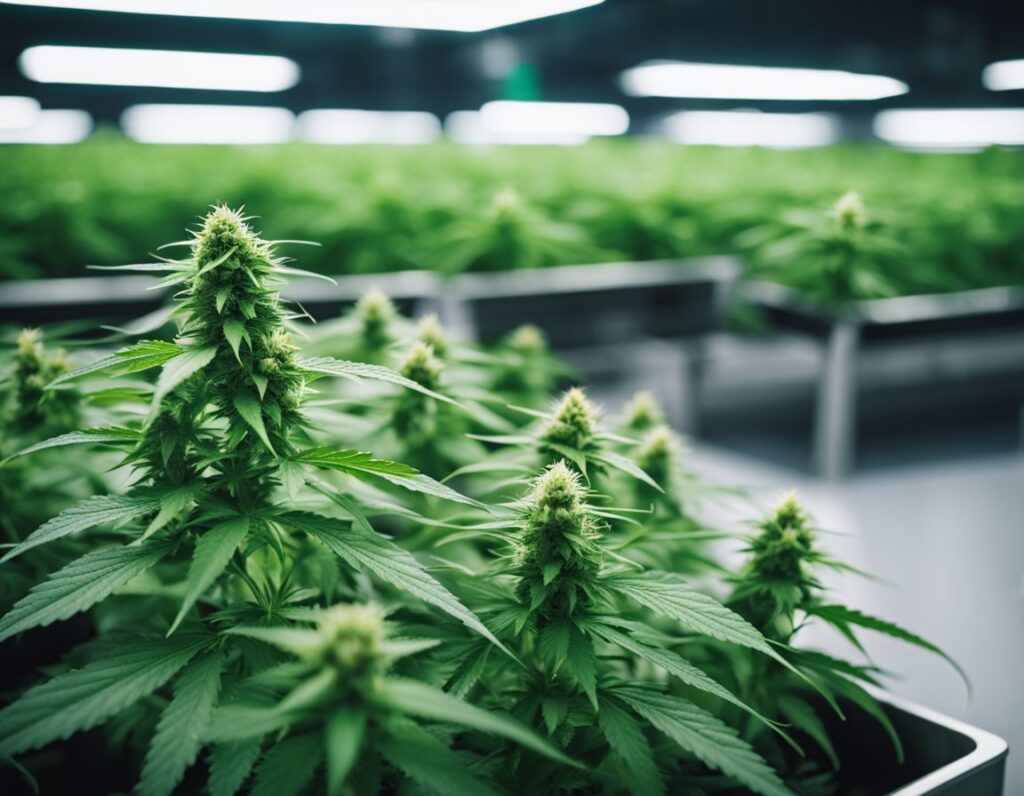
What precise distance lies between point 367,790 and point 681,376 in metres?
2.14

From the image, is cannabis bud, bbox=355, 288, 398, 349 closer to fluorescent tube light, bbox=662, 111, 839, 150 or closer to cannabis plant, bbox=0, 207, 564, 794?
cannabis plant, bbox=0, 207, 564, 794

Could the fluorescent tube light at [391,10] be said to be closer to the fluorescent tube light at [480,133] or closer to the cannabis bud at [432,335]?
the cannabis bud at [432,335]

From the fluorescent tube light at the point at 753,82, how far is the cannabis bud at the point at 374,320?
3.55 metres

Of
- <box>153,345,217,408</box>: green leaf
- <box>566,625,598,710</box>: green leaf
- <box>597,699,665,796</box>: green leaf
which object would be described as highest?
<box>153,345,217,408</box>: green leaf

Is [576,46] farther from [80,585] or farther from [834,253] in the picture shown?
[80,585]

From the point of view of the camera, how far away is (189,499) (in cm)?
58

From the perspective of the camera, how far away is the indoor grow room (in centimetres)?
57

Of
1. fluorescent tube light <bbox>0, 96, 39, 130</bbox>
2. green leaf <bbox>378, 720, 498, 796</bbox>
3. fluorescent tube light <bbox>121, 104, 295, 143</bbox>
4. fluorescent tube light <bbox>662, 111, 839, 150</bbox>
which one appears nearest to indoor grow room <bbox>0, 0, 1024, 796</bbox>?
green leaf <bbox>378, 720, 498, 796</bbox>

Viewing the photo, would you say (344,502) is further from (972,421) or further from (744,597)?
(972,421)

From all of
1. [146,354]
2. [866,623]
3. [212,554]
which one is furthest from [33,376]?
[866,623]

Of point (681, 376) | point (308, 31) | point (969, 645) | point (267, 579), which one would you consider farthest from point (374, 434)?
point (308, 31)

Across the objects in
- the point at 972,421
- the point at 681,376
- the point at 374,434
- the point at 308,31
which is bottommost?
the point at 972,421

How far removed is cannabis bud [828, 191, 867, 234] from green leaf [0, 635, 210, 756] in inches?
58.7

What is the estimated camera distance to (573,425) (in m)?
0.75
